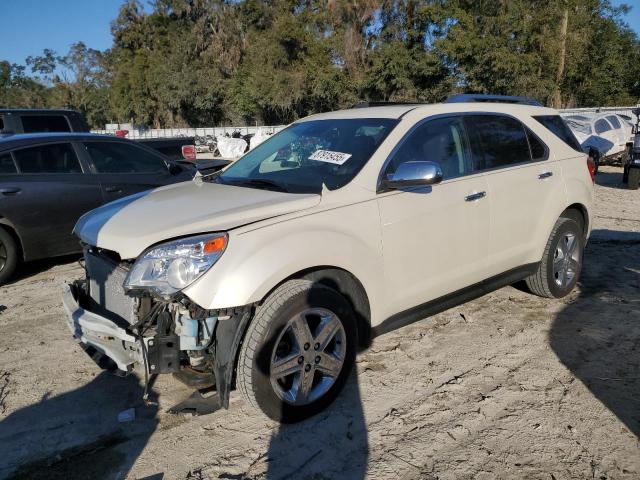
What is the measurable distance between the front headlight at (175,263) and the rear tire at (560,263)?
10.9ft

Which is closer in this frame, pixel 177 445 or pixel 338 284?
pixel 177 445

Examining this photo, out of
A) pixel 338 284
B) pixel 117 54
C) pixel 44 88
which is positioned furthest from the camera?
pixel 44 88

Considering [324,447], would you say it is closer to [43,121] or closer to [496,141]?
[496,141]

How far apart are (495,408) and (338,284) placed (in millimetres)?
1273

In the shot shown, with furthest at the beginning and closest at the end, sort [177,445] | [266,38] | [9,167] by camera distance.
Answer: [266,38] → [9,167] → [177,445]

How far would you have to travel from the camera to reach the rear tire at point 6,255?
577 centimetres

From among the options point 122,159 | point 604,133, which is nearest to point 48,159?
point 122,159

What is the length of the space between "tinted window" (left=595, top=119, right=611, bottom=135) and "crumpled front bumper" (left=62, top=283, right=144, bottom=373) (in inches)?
679

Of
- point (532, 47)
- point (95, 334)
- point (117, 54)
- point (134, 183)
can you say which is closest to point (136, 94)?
point (117, 54)

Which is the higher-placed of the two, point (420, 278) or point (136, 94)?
point (136, 94)

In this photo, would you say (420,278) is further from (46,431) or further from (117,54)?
(117,54)

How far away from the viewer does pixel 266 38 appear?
47594mm

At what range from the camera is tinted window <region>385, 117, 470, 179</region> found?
12.1ft

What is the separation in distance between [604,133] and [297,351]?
16812 millimetres
